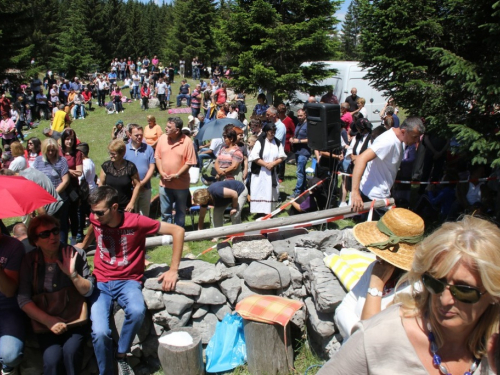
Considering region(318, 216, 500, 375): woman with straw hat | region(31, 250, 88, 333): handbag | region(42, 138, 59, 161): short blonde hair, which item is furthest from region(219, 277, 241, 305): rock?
region(42, 138, 59, 161): short blonde hair

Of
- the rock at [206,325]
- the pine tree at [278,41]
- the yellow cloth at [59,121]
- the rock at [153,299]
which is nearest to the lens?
the rock at [153,299]

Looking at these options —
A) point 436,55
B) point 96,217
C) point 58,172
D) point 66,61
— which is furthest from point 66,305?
point 66,61

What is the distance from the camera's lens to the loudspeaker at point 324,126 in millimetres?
6948

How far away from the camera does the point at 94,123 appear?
21375 mm

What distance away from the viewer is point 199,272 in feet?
14.9

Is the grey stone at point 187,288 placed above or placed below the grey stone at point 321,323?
above

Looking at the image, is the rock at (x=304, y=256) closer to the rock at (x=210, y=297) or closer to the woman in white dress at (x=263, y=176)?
the rock at (x=210, y=297)

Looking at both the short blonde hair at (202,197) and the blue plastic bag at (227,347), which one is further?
the short blonde hair at (202,197)

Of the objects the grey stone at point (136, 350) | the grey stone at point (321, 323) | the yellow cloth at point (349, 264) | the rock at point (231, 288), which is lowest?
the grey stone at point (136, 350)

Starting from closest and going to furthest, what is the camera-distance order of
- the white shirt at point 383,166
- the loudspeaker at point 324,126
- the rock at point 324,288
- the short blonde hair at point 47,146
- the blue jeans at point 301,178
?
1. the rock at point 324,288
2. the white shirt at point 383,166
3. the short blonde hair at point 47,146
4. the loudspeaker at point 324,126
5. the blue jeans at point 301,178

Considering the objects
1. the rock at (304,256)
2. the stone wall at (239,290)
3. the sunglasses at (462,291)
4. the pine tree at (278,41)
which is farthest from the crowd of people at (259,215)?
the pine tree at (278,41)

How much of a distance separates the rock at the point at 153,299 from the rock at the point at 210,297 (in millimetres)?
370

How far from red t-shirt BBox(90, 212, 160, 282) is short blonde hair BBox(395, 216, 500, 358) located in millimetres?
2759

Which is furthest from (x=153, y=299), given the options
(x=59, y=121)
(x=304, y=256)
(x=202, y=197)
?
(x=59, y=121)
